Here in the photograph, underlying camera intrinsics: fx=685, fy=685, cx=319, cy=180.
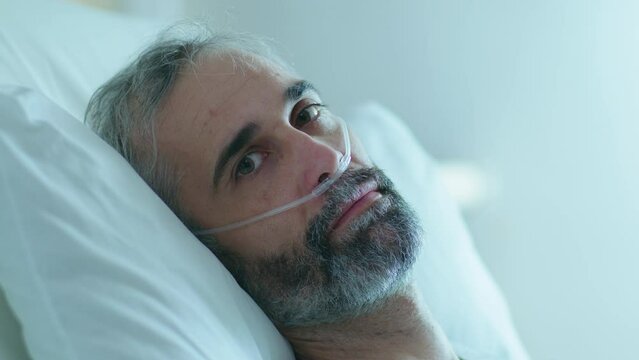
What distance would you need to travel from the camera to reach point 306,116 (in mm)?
1042

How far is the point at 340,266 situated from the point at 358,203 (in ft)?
0.30

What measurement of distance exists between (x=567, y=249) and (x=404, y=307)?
0.91 metres

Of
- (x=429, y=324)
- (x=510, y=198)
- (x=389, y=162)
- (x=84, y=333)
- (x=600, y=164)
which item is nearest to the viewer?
(x=84, y=333)

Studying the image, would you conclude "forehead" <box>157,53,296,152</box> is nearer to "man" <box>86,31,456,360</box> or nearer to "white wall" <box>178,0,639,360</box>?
"man" <box>86,31,456,360</box>

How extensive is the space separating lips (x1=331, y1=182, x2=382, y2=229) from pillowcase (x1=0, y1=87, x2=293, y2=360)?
0.19m

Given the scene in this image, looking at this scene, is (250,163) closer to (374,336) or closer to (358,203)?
(358,203)

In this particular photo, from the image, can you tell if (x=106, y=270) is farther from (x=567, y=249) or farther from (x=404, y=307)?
(x=567, y=249)

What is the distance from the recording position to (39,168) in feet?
2.47

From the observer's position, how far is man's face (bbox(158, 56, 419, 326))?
3.05ft

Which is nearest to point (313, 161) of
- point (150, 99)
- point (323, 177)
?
point (323, 177)

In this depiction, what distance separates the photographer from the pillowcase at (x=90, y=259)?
2.27 ft

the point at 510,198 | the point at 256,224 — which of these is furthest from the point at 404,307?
the point at 510,198

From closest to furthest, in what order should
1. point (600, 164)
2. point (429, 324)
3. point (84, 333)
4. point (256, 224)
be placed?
point (84, 333), point (256, 224), point (429, 324), point (600, 164)

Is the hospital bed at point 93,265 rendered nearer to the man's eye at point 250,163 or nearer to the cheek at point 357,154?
the man's eye at point 250,163
